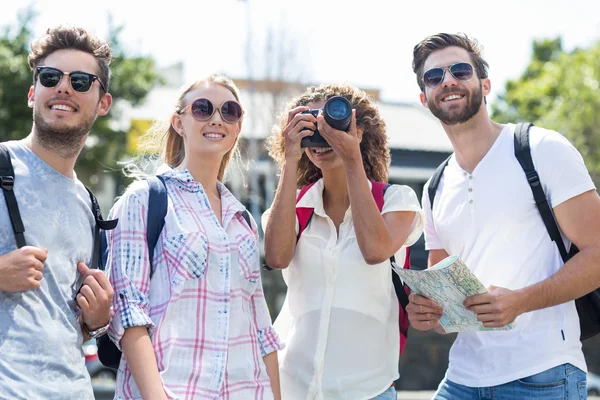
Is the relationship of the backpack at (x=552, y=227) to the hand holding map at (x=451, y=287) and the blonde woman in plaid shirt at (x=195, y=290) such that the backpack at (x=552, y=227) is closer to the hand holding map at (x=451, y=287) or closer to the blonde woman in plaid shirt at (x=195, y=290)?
the hand holding map at (x=451, y=287)

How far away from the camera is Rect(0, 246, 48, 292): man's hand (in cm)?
255

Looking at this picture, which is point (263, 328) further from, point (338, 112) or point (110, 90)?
point (110, 90)

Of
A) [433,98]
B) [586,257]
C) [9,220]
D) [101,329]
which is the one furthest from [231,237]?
[586,257]

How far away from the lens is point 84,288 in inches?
109

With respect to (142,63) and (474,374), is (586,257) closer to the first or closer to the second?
(474,374)

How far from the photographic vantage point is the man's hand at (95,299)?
9.05 feet

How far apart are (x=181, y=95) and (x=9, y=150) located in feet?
2.78

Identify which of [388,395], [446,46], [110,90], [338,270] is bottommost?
[388,395]

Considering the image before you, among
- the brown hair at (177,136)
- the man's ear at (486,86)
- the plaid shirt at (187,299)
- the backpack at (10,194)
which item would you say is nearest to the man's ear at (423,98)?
the man's ear at (486,86)

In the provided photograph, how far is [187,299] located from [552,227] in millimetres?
1617

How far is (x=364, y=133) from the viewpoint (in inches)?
148

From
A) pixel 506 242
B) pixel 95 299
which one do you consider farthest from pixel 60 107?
pixel 506 242

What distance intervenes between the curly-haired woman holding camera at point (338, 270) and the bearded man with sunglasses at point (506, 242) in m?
0.22

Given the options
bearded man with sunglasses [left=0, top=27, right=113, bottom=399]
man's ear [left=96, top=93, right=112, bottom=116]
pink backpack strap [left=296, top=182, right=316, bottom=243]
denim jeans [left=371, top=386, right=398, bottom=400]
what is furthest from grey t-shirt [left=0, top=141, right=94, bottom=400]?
denim jeans [left=371, top=386, right=398, bottom=400]
